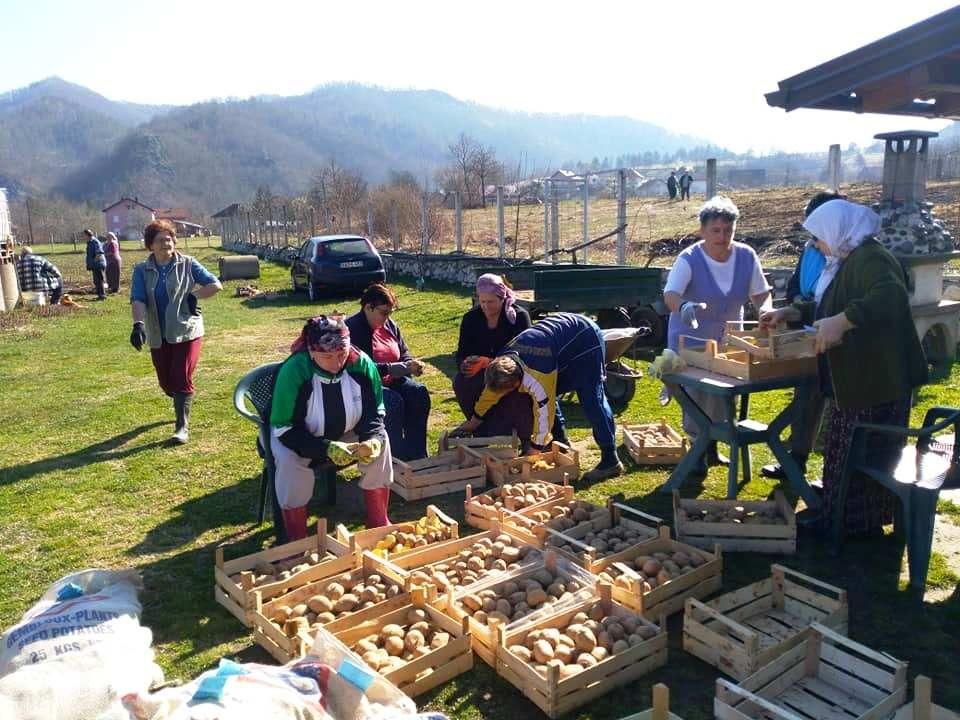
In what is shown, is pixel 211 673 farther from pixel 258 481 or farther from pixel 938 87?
pixel 938 87

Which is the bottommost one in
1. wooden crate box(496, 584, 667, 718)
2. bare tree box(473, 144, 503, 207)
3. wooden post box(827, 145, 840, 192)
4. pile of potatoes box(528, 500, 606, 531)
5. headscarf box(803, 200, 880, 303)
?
wooden crate box(496, 584, 667, 718)

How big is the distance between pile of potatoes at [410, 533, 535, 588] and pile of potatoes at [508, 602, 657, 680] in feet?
1.97

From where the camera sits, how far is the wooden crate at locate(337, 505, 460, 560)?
425 centimetres

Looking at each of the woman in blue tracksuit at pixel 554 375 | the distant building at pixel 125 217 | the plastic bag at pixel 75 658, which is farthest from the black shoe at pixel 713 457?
the distant building at pixel 125 217

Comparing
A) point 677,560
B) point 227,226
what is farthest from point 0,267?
point 227,226

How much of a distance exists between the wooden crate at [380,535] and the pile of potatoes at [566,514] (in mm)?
553

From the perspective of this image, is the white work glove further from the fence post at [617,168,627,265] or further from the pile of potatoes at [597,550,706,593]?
the fence post at [617,168,627,265]

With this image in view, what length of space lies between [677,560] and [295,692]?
2183 mm

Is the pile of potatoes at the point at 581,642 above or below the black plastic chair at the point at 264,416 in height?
below

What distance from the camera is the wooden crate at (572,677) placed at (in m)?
3.10

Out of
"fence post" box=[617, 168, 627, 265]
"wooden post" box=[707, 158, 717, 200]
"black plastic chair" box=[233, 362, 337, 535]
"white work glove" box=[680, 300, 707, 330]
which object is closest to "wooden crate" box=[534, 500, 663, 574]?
"white work glove" box=[680, 300, 707, 330]

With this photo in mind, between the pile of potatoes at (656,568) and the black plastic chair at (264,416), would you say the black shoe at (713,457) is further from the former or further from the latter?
the black plastic chair at (264,416)

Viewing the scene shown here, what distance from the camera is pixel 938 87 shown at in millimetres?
4266

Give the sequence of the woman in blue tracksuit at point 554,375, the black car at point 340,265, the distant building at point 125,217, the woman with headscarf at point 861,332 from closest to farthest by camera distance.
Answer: the woman with headscarf at point 861,332 < the woman in blue tracksuit at point 554,375 < the black car at point 340,265 < the distant building at point 125,217
